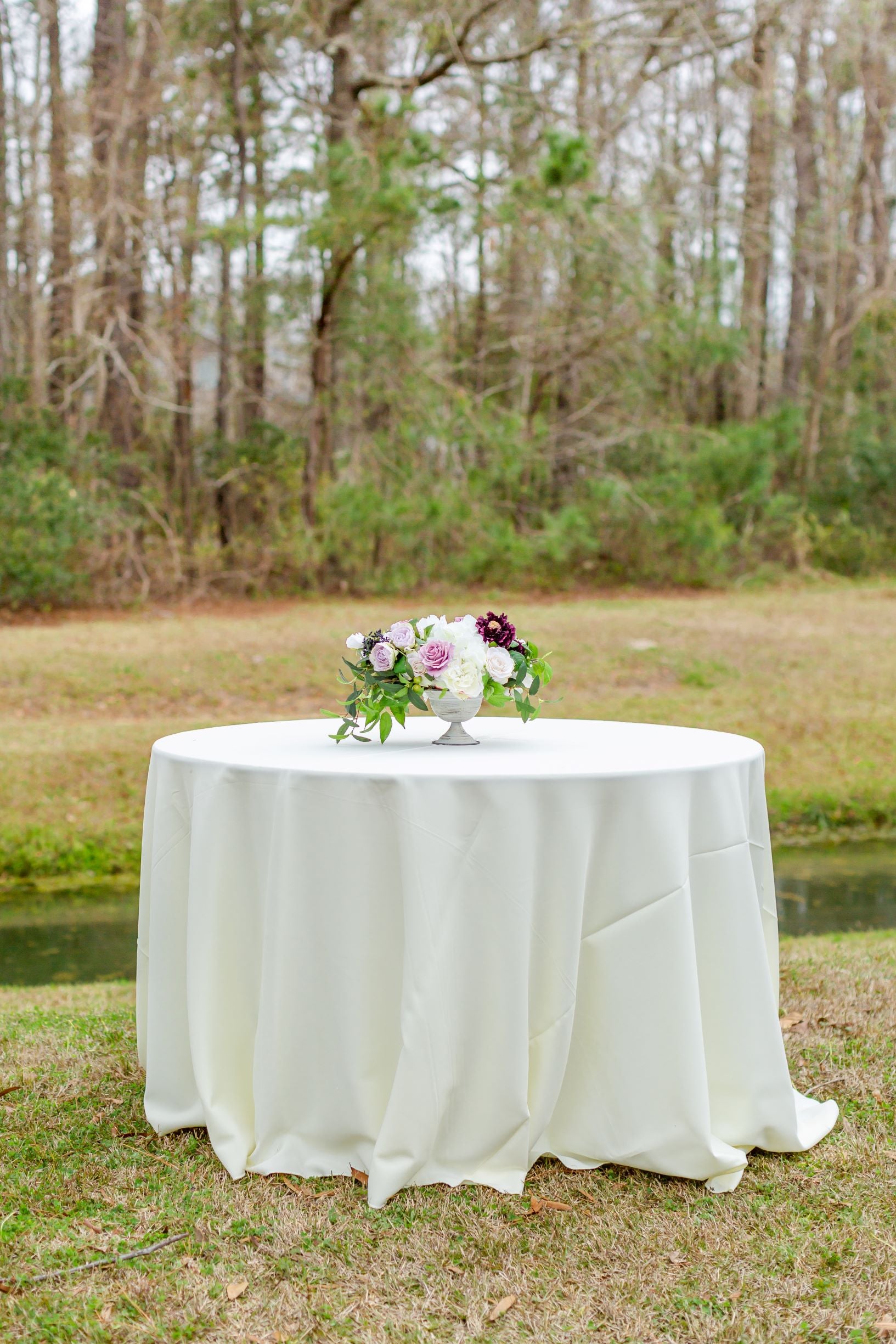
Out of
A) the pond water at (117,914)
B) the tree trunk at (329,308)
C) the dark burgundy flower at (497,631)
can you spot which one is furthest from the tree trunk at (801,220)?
the dark burgundy flower at (497,631)

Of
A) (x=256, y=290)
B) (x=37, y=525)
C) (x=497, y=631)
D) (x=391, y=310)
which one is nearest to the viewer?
(x=497, y=631)

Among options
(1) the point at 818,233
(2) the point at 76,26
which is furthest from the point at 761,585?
(2) the point at 76,26

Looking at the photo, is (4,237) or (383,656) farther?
(4,237)

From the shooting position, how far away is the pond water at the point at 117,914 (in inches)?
221

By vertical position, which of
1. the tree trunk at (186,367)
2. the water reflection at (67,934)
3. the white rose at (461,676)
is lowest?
the water reflection at (67,934)

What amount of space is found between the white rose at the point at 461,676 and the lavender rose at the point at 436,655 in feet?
0.05

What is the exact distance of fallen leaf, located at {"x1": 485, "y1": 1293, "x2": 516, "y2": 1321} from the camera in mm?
2396

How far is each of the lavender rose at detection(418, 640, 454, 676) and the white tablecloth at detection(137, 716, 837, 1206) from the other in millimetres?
255

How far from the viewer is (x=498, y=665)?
3.22m

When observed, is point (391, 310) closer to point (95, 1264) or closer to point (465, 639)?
point (465, 639)

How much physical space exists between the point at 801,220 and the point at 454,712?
21.0 meters

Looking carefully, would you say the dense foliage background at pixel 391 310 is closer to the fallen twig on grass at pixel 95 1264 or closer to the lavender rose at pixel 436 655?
the lavender rose at pixel 436 655

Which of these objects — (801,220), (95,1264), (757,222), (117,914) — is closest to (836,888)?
(117,914)

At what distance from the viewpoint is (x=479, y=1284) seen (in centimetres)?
251
